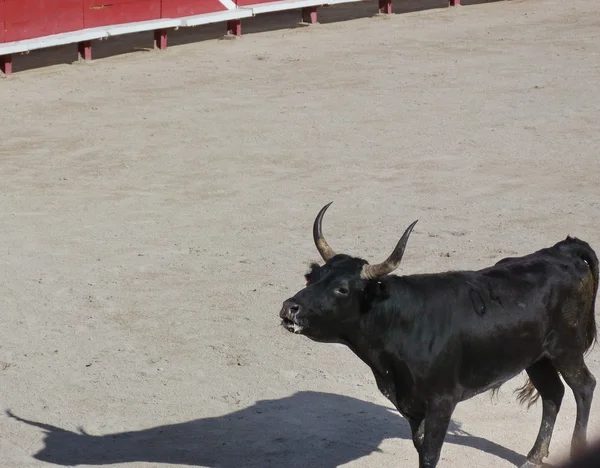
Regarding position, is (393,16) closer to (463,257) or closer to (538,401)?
(463,257)

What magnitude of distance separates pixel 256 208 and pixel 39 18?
6.11m

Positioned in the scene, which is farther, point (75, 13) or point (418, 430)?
point (75, 13)

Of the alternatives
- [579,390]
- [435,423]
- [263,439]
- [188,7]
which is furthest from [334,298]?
[188,7]

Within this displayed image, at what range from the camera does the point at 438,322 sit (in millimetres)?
5332

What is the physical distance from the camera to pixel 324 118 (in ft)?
42.0

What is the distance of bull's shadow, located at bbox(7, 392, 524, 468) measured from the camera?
5.95m

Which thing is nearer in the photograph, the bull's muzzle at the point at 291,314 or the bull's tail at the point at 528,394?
the bull's muzzle at the point at 291,314

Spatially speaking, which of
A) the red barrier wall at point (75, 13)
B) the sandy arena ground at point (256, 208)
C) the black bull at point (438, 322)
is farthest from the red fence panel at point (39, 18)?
the black bull at point (438, 322)

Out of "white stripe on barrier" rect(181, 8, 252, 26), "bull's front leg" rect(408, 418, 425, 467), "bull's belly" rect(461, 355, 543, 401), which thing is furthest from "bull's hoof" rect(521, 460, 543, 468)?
"white stripe on barrier" rect(181, 8, 252, 26)

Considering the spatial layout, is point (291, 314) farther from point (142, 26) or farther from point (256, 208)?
point (142, 26)

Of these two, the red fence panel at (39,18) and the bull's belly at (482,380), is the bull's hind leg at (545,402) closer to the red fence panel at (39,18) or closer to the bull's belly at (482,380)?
the bull's belly at (482,380)

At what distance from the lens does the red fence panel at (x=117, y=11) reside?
50.4 ft

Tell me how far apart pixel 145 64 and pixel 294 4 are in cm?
304

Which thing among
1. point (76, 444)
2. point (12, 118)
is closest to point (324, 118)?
Result: point (12, 118)
